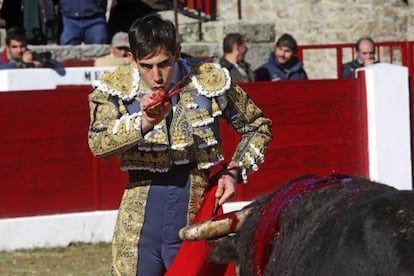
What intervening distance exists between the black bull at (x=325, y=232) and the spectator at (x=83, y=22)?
7.23 meters

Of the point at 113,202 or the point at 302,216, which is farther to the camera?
the point at 113,202

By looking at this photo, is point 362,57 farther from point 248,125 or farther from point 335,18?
point 248,125

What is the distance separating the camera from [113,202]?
7516 mm

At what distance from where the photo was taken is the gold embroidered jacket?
2.88 m

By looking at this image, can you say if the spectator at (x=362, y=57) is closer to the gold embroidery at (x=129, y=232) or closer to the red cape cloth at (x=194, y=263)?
the gold embroidery at (x=129, y=232)

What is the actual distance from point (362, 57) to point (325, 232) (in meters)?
7.28

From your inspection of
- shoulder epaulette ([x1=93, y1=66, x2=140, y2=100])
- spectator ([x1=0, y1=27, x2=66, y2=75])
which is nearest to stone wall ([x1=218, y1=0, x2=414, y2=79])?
spectator ([x1=0, y1=27, x2=66, y2=75])

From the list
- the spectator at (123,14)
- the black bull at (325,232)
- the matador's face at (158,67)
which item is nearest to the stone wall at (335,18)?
the spectator at (123,14)

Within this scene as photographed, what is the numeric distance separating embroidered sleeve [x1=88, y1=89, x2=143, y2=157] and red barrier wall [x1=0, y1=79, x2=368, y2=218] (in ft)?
14.2

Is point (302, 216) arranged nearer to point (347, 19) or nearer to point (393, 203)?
point (393, 203)

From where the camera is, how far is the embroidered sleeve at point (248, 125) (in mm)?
3006

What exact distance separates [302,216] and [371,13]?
34.3 ft

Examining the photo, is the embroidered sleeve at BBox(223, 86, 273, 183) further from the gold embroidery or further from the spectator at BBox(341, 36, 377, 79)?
the spectator at BBox(341, 36, 377, 79)

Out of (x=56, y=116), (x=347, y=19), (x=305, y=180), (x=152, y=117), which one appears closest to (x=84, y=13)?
(x=56, y=116)
